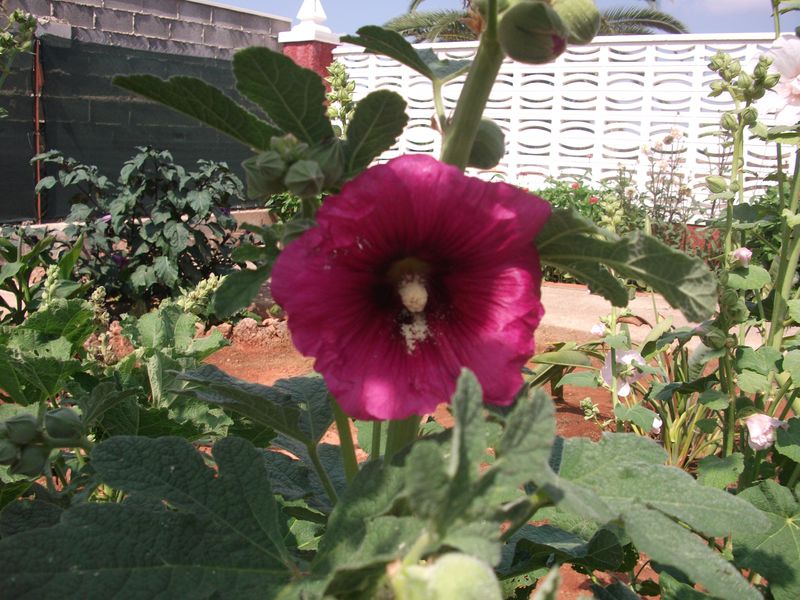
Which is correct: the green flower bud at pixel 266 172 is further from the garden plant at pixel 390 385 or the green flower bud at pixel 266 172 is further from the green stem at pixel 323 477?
the green stem at pixel 323 477

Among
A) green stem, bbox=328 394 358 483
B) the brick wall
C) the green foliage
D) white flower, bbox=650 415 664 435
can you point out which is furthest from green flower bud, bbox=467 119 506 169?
the brick wall

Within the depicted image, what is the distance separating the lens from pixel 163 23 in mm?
6922

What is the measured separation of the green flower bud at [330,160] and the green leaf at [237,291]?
0.26 feet

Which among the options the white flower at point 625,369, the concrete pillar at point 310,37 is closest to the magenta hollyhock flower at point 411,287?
the white flower at point 625,369

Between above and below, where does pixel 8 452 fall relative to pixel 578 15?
below

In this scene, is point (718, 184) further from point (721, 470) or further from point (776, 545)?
point (776, 545)

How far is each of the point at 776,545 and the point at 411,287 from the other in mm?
1088

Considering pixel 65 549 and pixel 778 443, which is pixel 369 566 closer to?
pixel 65 549

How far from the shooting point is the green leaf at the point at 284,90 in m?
0.53

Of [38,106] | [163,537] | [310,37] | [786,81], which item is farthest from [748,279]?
[310,37]

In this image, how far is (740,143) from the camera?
1.84 m

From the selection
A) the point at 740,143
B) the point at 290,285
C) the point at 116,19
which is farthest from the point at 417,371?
the point at 116,19

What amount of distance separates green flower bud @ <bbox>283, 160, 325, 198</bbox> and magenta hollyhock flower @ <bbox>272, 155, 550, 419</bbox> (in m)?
0.02

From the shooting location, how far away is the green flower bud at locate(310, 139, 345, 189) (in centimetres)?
54
